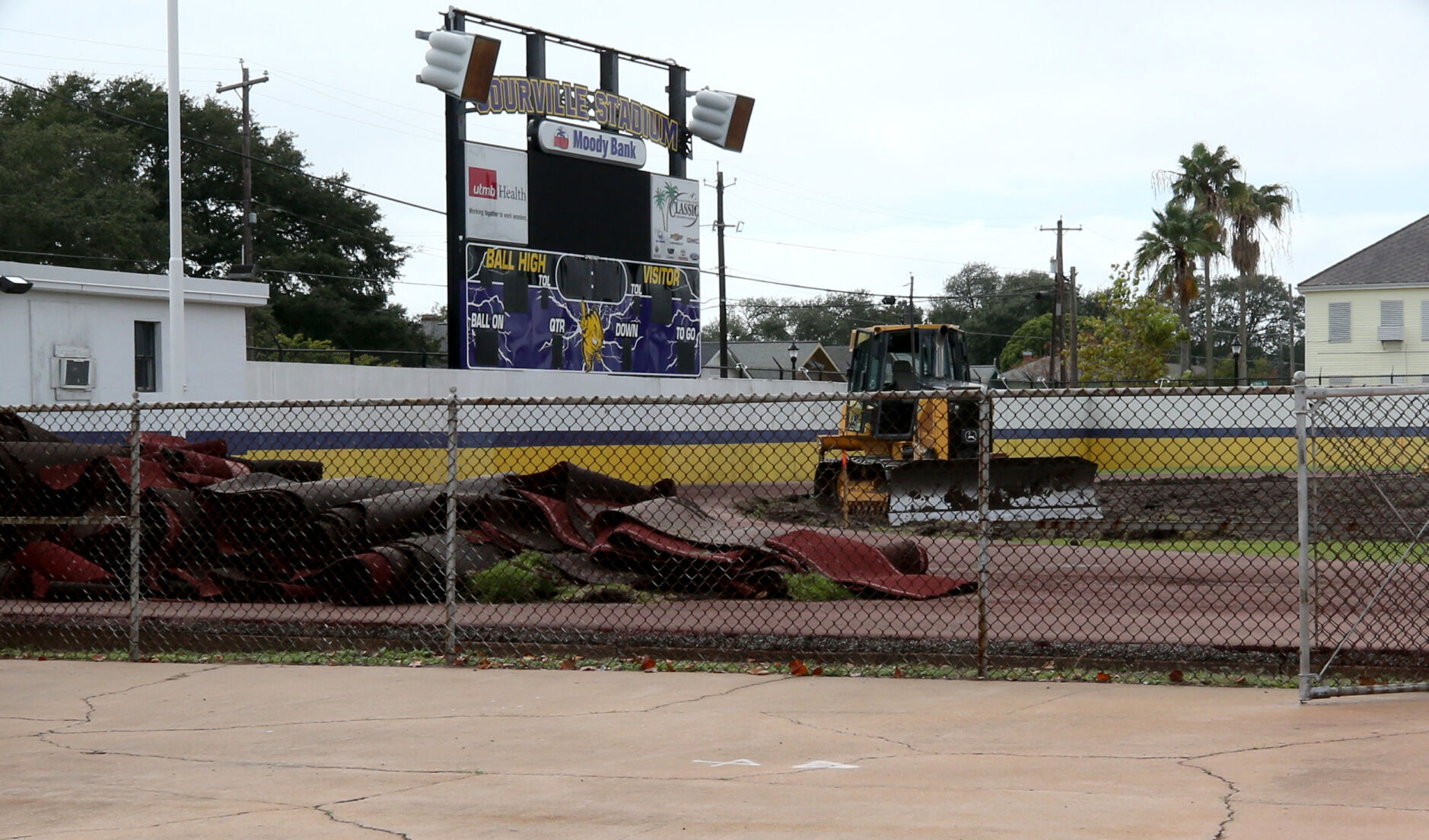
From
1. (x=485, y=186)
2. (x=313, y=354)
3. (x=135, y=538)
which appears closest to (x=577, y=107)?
(x=485, y=186)

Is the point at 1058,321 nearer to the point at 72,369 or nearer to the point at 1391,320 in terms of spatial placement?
the point at 1391,320

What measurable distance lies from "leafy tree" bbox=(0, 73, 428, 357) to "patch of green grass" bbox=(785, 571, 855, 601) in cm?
4993

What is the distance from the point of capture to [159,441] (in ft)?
44.0

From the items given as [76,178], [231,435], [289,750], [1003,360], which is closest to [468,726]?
[289,750]

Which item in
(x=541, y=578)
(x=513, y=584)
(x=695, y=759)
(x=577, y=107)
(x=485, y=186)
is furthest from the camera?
(x=577, y=107)

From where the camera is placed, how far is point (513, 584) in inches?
413

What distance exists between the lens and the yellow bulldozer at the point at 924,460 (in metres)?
18.4

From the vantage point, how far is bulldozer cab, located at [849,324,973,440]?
23.2 metres

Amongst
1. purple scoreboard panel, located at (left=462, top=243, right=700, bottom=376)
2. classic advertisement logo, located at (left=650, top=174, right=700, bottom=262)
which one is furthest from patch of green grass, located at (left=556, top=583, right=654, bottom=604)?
classic advertisement logo, located at (left=650, top=174, right=700, bottom=262)

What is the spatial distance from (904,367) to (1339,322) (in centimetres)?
3303

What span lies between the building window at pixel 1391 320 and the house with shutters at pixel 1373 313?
3cm

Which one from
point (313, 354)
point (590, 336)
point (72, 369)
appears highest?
point (313, 354)

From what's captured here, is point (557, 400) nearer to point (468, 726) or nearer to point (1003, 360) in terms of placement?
point (468, 726)

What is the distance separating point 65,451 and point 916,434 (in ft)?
45.3
